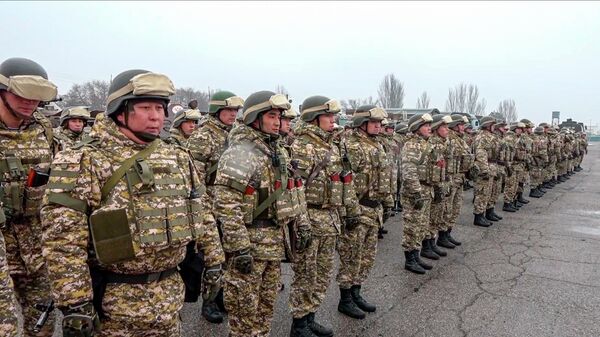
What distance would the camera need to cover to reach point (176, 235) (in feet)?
7.83

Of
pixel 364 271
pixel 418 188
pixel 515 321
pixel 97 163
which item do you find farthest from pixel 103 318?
pixel 418 188

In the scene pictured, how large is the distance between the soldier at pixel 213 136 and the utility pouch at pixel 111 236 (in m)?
2.67

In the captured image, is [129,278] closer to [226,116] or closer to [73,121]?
[226,116]

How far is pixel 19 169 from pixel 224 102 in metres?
2.79

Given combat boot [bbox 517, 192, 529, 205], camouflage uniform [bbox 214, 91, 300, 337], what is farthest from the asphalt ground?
Result: combat boot [bbox 517, 192, 529, 205]

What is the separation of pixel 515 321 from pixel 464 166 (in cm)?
389

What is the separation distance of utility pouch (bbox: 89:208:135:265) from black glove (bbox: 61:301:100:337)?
0.24m

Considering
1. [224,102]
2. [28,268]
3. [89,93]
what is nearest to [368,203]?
[224,102]

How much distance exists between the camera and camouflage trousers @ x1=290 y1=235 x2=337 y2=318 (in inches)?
162

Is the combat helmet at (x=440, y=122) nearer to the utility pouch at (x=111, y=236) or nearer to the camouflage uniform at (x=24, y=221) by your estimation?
the camouflage uniform at (x=24, y=221)

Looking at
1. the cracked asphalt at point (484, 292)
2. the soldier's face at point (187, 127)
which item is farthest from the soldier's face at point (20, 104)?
the soldier's face at point (187, 127)

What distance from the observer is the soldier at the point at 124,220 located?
2.15 meters

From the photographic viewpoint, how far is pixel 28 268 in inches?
127

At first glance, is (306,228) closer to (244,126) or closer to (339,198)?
(339,198)
